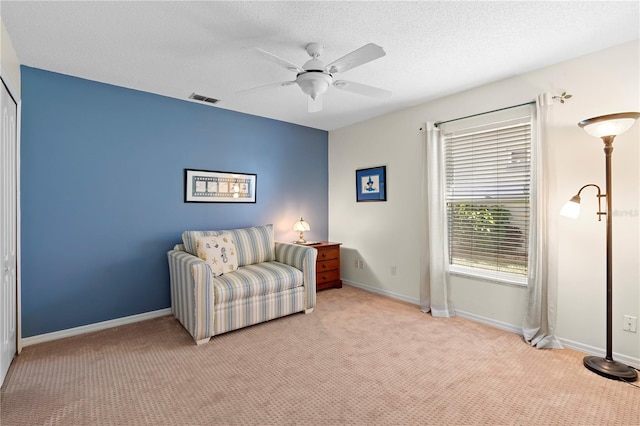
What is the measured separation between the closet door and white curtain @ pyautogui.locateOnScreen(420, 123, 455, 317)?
356 cm

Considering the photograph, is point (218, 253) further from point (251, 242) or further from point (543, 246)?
point (543, 246)

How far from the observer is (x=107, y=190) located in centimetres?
305

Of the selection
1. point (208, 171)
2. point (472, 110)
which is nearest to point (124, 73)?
point (208, 171)

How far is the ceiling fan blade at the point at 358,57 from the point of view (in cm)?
182

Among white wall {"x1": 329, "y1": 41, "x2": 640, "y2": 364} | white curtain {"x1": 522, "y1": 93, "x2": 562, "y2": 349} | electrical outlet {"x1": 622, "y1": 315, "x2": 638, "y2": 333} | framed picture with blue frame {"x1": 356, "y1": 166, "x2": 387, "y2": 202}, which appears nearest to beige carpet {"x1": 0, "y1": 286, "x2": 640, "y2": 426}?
white curtain {"x1": 522, "y1": 93, "x2": 562, "y2": 349}

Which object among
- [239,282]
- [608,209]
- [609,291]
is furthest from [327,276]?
[608,209]

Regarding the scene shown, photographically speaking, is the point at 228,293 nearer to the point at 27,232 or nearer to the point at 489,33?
the point at 27,232

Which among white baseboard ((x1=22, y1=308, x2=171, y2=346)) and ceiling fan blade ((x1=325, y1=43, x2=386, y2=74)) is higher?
ceiling fan blade ((x1=325, y1=43, x2=386, y2=74))

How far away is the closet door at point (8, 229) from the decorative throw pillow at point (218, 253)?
134 centimetres

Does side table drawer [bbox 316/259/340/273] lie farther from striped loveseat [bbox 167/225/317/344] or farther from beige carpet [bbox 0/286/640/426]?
beige carpet [bbox 0/286/640/426]

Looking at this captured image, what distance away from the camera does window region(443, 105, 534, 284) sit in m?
2.90

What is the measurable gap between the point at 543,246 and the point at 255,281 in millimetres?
2564

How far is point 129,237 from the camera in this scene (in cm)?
319

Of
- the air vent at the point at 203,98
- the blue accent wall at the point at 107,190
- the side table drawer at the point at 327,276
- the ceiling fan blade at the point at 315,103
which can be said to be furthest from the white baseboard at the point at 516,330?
the air vent at the point at 203,98
